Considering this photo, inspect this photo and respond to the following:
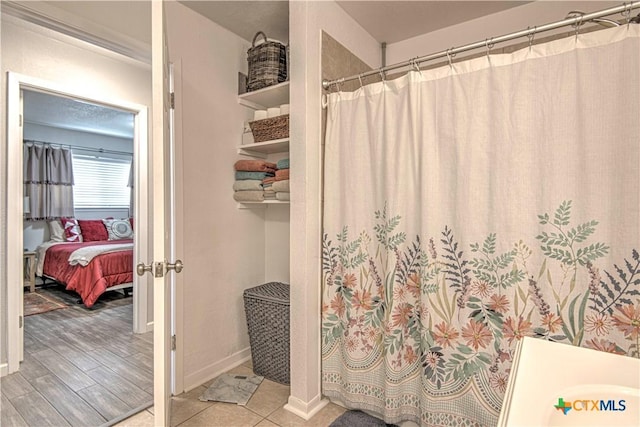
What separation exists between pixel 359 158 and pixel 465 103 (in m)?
0.56

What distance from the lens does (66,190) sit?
5.16m

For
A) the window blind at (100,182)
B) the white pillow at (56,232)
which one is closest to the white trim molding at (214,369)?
the white pillow at (56,232)

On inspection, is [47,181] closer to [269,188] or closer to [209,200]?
[209,200]

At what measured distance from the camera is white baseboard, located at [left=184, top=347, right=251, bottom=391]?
2.01 meters

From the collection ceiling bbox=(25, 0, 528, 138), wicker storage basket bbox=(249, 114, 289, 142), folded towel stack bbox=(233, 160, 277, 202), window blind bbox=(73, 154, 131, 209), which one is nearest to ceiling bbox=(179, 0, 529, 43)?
ceiling bbox=(25, 0, 528, 138)

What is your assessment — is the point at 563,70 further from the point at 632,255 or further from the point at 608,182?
the point at 632,255

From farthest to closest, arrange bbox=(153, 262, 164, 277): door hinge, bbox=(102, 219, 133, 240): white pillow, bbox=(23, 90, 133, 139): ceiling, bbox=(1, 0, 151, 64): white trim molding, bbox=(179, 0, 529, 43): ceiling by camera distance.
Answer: bbox=(102, 219, 133, 240): white pillow, bbox=(23, 90, 133, 139): ceiling, bbox=(179, 0, 529, 43): ceiling, bbox=(1, 0, 151, 64): white trim molding, bbox=(153, 262, 164, 277): door hinge

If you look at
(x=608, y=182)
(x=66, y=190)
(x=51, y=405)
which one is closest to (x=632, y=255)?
(x=608, y=182)

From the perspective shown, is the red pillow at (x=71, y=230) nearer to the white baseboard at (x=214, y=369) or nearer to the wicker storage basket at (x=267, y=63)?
the white baseboard at (x=214, y=369)

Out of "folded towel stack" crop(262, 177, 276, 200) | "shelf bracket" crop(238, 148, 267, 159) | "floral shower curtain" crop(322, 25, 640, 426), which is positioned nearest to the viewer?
"floral shower curtain" crop(322, 25, 640, 426)

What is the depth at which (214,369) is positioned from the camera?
7.09ft

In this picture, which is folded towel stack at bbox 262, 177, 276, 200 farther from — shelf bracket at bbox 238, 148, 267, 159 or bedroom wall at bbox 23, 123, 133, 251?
bedroom wall at bbox 23, 123, 133, 251

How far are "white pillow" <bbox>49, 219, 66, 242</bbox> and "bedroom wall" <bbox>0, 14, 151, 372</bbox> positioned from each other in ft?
10.9

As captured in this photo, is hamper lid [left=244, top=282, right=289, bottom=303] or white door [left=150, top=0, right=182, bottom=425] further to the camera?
hamper lid [left=244, top=282, right=289, bottom=303]
